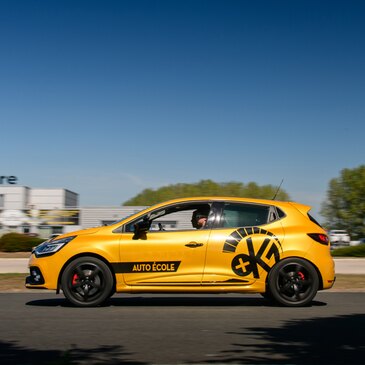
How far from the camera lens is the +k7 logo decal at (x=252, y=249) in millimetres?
8938

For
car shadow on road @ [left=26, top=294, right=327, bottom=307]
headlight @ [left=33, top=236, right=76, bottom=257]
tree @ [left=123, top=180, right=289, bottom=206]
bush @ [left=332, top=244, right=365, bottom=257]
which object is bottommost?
car shadow on road @ [left=26, top=294, right=327, bottom=307]

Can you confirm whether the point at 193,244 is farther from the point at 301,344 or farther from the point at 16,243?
the point at 16,243

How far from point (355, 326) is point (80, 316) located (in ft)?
11.1

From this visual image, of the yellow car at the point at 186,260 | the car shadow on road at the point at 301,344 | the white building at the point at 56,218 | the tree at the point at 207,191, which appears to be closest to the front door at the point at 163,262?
the yellow car at the point at 186,260

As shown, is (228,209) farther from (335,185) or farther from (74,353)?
(335,185)

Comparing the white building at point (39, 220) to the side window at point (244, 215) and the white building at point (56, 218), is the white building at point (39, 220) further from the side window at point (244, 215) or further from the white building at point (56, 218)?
the side window at point (244, 215)

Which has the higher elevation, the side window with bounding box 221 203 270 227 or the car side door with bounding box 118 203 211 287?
the side window with bounding box 221 203 270 227

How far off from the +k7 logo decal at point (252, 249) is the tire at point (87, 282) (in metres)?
1.79

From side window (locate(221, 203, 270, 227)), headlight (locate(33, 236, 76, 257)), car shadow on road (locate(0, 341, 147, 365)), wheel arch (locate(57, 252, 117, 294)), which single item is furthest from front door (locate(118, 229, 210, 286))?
car shadow on road (locate(0, 341, 147, 365))

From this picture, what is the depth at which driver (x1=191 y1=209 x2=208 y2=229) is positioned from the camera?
→ 9203 millimetres

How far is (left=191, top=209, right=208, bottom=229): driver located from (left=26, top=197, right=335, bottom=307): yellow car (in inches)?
0.8

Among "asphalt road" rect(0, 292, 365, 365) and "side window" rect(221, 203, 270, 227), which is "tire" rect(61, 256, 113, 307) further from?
"side window" rect(221, 203, 270, 227)

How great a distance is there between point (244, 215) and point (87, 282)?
2.53 m

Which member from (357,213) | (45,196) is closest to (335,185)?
(357,213)
